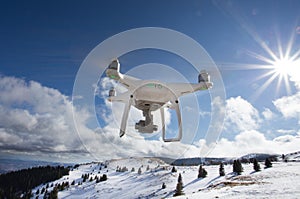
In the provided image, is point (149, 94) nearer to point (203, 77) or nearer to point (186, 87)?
point (186, 87)

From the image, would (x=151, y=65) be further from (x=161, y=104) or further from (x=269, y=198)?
(x=269, y=198)

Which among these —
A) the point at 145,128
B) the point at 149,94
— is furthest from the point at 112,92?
the point at 149,94

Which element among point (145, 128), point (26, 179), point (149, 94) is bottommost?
point (26, 179)

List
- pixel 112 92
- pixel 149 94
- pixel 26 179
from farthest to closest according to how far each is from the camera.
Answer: pixel 26 179, pixel 112 92, pixel 149 94

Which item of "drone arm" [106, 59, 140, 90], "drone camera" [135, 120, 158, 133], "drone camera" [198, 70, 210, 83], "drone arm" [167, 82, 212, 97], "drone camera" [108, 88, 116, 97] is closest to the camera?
"drone arm" [106, 59, 140, 90]

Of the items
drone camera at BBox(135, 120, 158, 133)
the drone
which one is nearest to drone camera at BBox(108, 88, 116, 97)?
the drone

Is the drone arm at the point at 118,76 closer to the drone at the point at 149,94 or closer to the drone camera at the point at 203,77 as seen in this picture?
the drone at the point at 149,94

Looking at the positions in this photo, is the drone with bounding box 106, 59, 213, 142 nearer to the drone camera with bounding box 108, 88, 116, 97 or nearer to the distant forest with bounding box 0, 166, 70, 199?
the drone camera with bounding box 108, 88, 116, 97

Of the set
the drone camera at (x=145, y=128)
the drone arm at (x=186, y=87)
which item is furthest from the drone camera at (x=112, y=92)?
the drone arm at (x=186, y=87)

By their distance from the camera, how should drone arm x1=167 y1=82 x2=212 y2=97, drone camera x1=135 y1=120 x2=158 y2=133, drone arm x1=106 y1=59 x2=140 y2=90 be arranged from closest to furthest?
drone arm x1=106 y1=59 x2=140 y2=90 < drone arm x1=167 y1=82 x2=212 y2=97 < drone camera x1=135 y1=120 x2=158 y2=133

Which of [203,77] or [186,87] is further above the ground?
[203,77]
